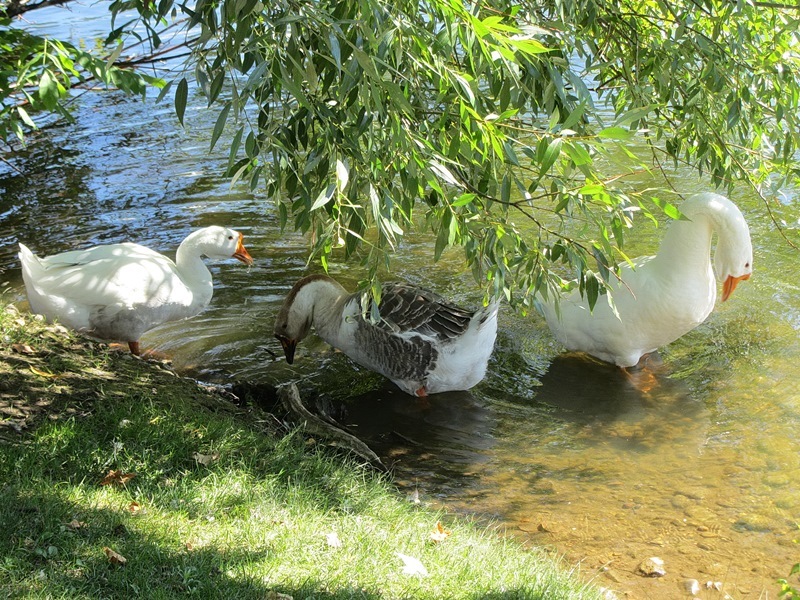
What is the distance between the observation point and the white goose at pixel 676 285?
6.38 meters

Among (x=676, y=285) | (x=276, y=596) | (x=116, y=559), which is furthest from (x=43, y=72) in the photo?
(x=676, y=285)

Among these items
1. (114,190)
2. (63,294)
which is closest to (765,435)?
(63,294)

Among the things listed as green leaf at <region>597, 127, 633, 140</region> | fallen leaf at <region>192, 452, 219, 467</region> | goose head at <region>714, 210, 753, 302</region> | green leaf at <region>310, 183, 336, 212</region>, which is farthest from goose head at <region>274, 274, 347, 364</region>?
green leaf at <region>597, 127, 633, 140</region>

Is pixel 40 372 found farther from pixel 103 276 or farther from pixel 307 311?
pixel 307 311

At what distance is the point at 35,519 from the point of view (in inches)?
144

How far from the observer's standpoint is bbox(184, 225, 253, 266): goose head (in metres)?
7.31

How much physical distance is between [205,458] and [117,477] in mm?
503

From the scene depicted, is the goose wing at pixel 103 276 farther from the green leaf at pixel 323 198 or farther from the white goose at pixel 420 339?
the green leaf at pixel 323 198

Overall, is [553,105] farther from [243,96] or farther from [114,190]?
[114,190]

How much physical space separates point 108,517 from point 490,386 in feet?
12.6

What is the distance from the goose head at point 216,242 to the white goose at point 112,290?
0.90 feet

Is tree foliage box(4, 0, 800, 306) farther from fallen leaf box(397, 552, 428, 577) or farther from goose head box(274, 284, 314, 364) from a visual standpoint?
goose head box(274, 284, 314, 364)

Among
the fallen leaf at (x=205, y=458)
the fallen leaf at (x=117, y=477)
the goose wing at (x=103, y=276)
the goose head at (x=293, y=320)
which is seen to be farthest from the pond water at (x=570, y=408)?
the fallen leaf at (x=117, y=477)

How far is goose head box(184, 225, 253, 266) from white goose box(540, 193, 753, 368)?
3154 millimetres
